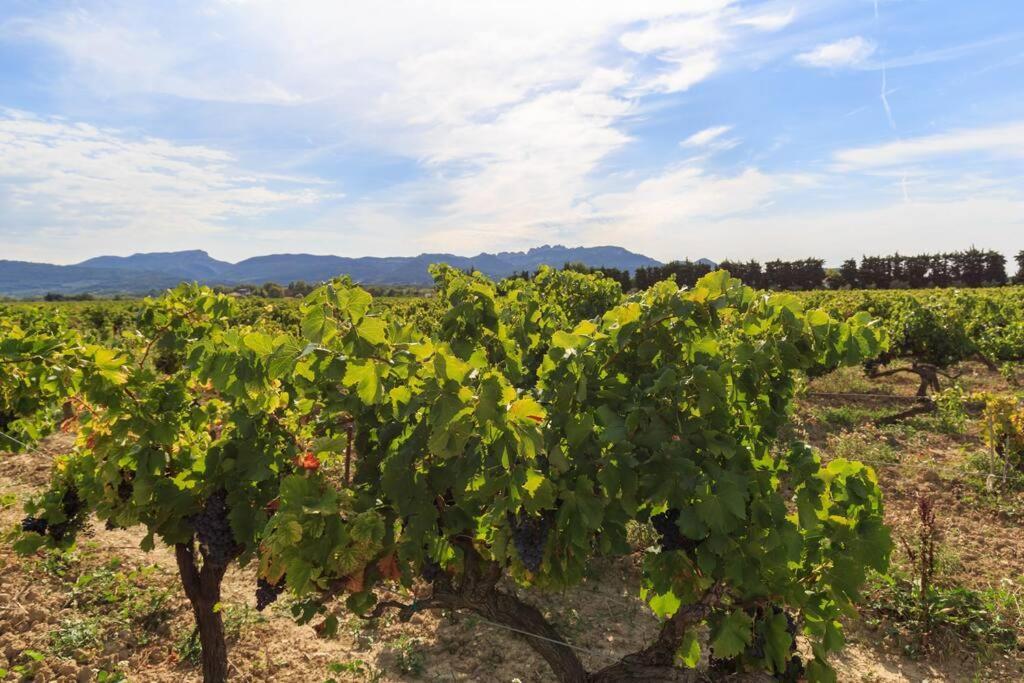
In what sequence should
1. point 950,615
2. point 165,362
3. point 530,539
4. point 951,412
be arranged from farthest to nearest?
point 165,362
point 951,412
point 950,615
point 530,539

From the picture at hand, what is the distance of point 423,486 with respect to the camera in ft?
8.37

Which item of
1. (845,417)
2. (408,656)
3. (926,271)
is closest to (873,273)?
(926,271)

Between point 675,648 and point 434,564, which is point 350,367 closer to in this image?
point 434,564

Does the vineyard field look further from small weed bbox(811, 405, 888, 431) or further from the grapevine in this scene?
small weed bbox(811, 405, 888, 431)

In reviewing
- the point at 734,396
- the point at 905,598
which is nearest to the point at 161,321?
the point at 734,396

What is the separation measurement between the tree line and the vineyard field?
4406cm

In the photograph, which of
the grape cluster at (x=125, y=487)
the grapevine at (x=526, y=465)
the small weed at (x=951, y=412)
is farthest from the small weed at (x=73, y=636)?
the small weed at (x=951, y=412)

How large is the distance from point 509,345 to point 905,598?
500cm

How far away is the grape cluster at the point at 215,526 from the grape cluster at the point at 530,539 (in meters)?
1.72

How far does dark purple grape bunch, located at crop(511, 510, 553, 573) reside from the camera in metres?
2.57

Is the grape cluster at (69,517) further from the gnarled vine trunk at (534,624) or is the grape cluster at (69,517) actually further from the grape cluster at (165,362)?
the grape cluster at (165,362)

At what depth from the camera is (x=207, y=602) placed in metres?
3.93

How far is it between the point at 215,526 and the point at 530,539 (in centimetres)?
187

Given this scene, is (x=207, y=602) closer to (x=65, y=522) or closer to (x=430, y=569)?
(x=65, y=522)
